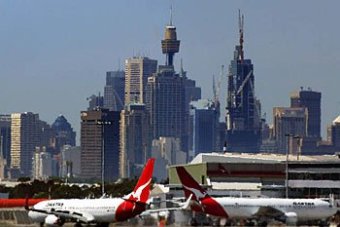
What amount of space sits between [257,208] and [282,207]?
11.2 ft

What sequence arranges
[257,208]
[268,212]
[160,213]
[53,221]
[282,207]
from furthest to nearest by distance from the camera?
[282,207] → [268,212] → [257,208] → [160,213] → [53,221]

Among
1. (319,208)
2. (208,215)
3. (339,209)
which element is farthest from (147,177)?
Result: (339,209)

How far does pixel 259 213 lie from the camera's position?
143500mm

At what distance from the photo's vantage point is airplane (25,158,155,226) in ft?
413

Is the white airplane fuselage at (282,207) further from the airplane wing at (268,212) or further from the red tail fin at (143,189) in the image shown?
→ the red tail fin at (143,189)

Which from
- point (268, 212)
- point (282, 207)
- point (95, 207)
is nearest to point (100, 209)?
point (95, 207)

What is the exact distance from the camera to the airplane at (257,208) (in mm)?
141000

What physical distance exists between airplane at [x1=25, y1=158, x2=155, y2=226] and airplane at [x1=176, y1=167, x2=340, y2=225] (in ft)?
43.0

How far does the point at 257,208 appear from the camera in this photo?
470 feet

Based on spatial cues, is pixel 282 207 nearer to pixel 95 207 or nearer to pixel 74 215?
pixel 95 207

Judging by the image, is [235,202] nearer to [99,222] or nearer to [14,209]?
[99,222]

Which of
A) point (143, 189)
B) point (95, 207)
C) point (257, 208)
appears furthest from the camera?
point (257, 208)

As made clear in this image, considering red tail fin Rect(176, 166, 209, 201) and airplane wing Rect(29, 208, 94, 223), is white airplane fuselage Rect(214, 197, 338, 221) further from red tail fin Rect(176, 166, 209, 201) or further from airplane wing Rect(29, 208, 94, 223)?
airplane wing Rect(29, 208, 94, 223)

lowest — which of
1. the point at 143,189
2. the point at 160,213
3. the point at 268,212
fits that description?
the point at 268,212
